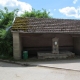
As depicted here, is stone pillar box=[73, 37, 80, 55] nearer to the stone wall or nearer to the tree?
the stone wall

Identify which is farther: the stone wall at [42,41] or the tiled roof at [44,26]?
the stone wall at [42,41]

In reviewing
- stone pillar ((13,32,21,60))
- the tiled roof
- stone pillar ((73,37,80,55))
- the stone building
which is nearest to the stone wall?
the stone building

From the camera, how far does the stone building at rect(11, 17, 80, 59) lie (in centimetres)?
1622

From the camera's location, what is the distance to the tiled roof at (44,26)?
1647 centimetres

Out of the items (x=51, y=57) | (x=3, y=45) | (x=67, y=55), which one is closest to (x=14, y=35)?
(x=3, y=45)

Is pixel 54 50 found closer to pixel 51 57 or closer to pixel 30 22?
pixel 51 57

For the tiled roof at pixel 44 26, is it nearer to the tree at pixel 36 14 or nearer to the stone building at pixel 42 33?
the stone building at pixel 42 33

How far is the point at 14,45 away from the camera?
16.0m

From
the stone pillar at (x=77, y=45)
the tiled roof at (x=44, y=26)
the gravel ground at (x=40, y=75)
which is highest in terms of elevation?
the tiled roof at (x=44, y=26)

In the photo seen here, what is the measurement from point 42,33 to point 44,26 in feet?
2.87

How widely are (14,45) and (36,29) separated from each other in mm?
2496

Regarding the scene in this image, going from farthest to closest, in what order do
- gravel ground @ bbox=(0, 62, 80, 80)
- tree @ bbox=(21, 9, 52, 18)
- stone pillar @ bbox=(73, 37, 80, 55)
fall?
tree @ bbox=(21, 9, 52, 18) < stone pillar @ bbox=(73, 37, 80, 55) < gravel ground @ bbox=(0, 62, 80, 80)

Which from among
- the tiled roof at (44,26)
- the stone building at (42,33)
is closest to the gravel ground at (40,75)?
the stone building at (42,33)

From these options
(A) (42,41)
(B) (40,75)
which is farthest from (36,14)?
(B) (40,75)
